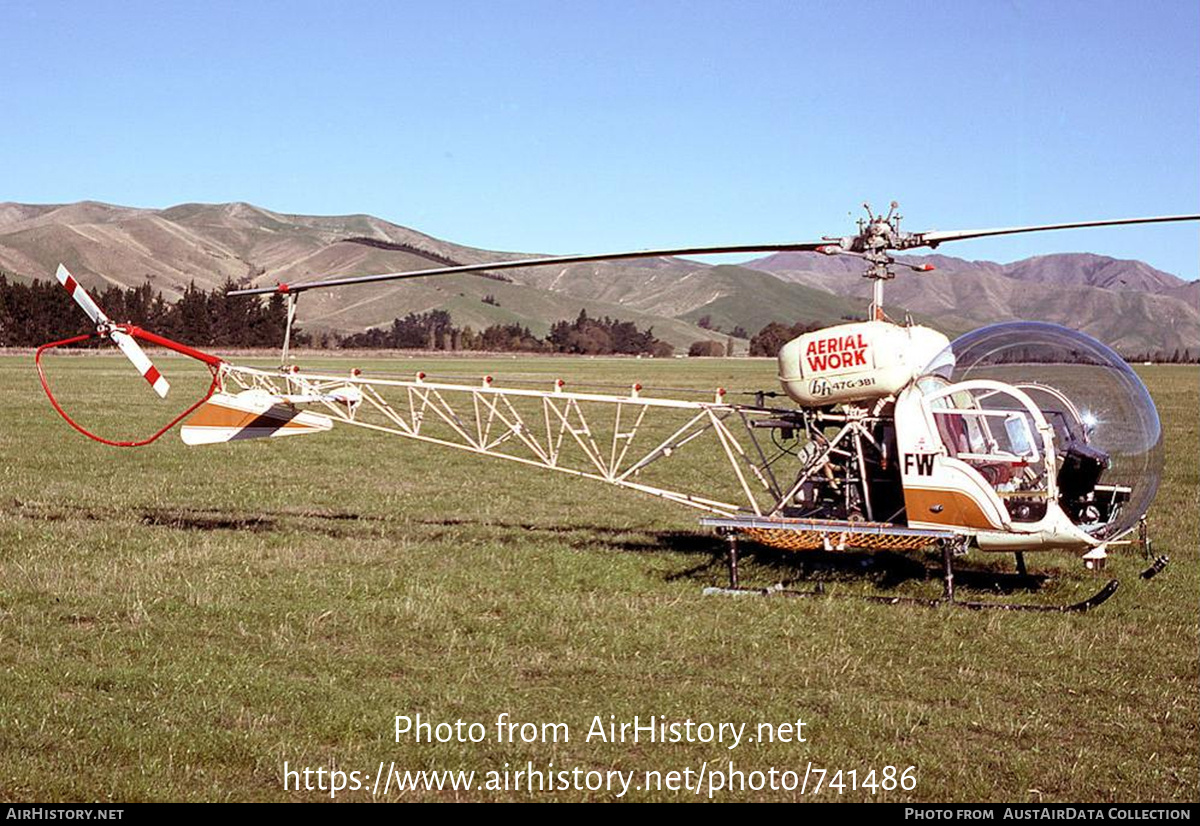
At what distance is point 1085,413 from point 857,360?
7.39 ft

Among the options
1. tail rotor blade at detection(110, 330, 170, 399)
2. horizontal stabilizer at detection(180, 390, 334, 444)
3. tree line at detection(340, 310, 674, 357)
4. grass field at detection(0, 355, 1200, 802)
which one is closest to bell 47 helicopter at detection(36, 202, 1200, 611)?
grass field at detection(0, 355, 1200, 802)

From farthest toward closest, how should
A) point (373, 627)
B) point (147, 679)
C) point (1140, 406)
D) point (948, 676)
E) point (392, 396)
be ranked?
point (392, 396)
point (1140, 406)
point (373, 627)
point (948, 676)
point (147, 679)

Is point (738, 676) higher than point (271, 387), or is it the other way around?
point (271, 387)

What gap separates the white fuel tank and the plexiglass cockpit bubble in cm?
25

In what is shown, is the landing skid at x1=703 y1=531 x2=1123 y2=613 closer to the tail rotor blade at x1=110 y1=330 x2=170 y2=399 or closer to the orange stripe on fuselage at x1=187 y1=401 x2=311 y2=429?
the orange stripe on fuselage at x1=187 y1=401 x2=311 y2=429

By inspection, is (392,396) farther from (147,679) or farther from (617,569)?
(147,679)

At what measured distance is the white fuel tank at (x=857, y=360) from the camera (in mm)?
10766

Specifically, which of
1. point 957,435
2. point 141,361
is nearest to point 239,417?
point 141,361

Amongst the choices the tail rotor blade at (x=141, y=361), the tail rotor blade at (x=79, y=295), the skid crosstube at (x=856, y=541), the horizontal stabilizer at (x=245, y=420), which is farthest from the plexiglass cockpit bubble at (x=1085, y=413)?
the tail rotor blade at (x=79, y=295)

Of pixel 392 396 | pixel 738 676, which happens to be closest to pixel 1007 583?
pixel 738 676

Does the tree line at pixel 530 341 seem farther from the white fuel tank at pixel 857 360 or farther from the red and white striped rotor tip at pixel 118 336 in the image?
the white fuel tank at pixel 857 360

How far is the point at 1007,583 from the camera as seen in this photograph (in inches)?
470

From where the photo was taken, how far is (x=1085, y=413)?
10.7 metres

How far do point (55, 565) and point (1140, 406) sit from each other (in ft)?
37.2
